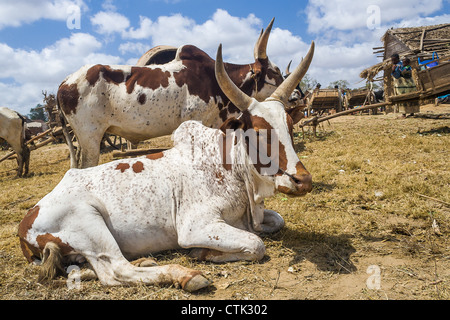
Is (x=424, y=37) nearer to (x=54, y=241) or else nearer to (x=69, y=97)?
(x=69, y=97)

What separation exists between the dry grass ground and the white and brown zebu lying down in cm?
16

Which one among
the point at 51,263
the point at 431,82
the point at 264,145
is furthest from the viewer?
the point at 431,82

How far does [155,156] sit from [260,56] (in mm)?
3074

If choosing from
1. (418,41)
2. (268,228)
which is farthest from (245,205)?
(418,41)

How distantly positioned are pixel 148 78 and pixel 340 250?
347 centimetres

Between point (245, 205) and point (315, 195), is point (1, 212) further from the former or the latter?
point (315, 195)

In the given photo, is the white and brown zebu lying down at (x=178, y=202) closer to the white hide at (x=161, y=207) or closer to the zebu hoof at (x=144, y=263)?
the white hide at (x=161, y=207)

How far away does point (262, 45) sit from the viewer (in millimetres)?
5359

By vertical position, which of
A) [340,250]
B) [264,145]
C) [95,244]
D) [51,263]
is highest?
[264,145]

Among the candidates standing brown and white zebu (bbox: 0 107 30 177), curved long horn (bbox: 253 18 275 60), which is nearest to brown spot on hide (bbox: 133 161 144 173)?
curved long horn (bbox: 253 18 275 60)

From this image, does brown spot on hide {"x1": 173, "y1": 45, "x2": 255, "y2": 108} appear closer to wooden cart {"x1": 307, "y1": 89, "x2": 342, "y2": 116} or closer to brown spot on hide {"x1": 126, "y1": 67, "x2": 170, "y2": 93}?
brown spot on hide {"x1": 126, "y1": 67, "x2": 170, "y2": 93}

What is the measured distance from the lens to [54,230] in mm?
2688

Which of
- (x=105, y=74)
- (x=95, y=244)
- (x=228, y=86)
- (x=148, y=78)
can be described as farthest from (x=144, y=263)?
(x=105, y=74)

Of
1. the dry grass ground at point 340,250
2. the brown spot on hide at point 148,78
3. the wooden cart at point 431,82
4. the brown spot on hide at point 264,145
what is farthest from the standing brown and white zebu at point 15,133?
the wooden cart at point 431,82
